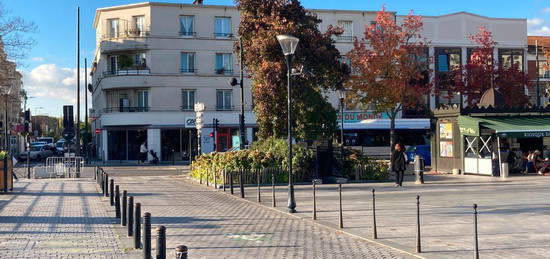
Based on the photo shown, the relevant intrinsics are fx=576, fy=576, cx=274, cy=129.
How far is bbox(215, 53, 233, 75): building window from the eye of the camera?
50.8 meters

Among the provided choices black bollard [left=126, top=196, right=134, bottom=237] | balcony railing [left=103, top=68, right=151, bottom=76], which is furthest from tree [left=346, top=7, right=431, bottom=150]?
black bollard [left=126, top=196, right=134, bottom=237]

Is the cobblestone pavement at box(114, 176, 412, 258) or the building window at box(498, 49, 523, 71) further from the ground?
the building window at box(498, 49, 523, 71)

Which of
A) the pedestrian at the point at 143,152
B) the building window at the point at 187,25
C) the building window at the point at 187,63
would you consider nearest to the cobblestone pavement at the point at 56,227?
the pedestrian at the point at 143,152

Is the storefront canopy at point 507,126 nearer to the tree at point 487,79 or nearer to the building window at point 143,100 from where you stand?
the tree at point 487,79

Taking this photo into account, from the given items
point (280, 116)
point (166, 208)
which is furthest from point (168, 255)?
point (280, 116)

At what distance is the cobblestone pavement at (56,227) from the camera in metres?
9.52

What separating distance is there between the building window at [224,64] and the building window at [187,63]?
2.14m

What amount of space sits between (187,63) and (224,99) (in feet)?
14.8

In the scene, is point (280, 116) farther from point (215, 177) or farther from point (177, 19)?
point (177, 19)

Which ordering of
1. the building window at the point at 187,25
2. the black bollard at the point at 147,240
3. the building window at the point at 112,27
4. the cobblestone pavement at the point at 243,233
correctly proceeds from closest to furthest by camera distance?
the black bollard at the point at 147,240 < the cobblestone pavement at the point at 243,233 < the building window at the point at 187,25 < the building window at the point at 112,27

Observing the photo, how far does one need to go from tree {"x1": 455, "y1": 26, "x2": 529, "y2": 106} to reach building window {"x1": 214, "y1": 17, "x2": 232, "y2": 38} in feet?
67.0

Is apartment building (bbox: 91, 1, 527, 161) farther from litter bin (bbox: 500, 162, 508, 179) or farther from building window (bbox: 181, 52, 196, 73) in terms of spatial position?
litter bin (bbox: 500, 162, 508, 179)

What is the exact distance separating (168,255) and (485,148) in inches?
850

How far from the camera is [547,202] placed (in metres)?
15.6
